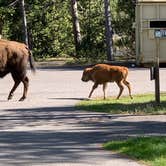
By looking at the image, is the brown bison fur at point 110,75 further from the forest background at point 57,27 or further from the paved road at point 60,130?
the forest background at point 57,27

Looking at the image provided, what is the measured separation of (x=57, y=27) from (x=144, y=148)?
111 feet

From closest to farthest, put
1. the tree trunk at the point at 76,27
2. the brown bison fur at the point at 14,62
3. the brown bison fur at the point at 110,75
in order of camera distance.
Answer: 1. the brown bison fur at the point at 110,75
2. the brown bison fur at the point at 14,62
3. the tree trunk at the point at 76,27

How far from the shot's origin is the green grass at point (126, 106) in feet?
47.6

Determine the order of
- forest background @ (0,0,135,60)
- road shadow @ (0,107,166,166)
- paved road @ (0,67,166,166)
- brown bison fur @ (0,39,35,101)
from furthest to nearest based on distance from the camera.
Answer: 1. forest background @ (0,0,135,60)
2. brown bison fur @ (0,39,35,101)
3. road shadow @ (0,107,166,166)
4. paved road @ (0,67,166,166)

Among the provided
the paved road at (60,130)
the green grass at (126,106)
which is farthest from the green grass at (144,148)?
the green grass at (126,106)

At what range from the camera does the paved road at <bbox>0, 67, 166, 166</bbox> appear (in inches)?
348

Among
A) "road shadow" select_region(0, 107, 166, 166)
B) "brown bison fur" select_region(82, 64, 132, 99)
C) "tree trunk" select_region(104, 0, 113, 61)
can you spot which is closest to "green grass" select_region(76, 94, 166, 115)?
"road shadow" select_region(0, 107, 166, 166)

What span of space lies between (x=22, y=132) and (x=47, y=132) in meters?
0.44

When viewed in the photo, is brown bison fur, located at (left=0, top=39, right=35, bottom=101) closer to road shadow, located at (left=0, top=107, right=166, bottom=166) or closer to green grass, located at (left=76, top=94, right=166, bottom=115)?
green grass, located at (left=76, top=94, right=166, bottom=115)

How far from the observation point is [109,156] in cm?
902

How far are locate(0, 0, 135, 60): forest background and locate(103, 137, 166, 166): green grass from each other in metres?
31.4

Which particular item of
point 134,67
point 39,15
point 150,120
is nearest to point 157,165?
point 150,120

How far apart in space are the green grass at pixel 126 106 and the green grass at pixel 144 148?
4.21 metres

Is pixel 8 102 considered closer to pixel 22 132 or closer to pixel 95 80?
pixel 95 80
